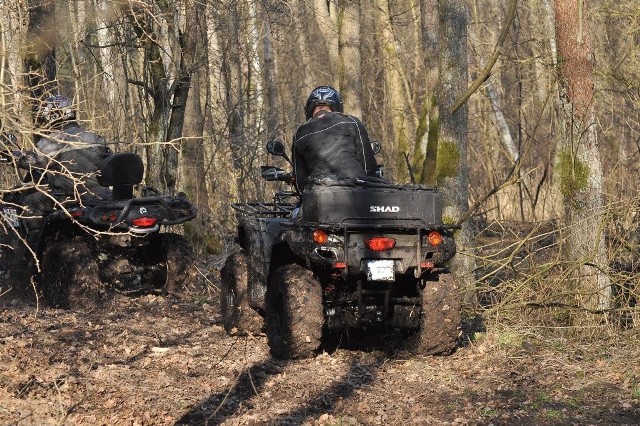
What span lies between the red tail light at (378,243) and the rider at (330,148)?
739 mm

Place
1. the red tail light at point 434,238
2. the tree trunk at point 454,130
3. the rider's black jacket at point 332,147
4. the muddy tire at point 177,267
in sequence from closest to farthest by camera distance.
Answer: the red tail light at point 434,238
the rider's black jacket at point 332,147
the tree trunk at point 454,130
the muddy tire at point 177,267

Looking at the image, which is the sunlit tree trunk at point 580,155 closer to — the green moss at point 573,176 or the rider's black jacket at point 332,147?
the green moss at point 573,176

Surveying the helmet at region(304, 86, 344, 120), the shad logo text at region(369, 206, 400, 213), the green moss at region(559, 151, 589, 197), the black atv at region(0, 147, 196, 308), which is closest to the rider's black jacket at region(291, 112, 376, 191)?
the helmet at region(304, 86, 344, 120)

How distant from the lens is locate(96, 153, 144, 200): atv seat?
35.7 ft

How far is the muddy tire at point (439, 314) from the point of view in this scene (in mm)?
8398

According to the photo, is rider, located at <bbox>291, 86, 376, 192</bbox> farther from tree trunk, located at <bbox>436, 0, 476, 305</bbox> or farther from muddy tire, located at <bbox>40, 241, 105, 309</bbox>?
muddy tire, located at <bbox>40, 241, 105, 309</bbox>

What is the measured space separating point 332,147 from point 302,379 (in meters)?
A: 1.97

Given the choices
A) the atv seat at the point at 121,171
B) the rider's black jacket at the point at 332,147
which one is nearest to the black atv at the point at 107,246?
the atv seat at the point at 121,171

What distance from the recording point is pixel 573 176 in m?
9.83

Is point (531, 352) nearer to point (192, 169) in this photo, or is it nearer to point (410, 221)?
point (410, 221)

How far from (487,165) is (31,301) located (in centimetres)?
1181

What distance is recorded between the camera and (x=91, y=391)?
7316mm

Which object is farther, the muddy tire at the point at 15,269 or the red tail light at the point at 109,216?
the muddy tire at the point at 15,269

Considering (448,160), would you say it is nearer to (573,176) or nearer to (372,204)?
(573,176)
